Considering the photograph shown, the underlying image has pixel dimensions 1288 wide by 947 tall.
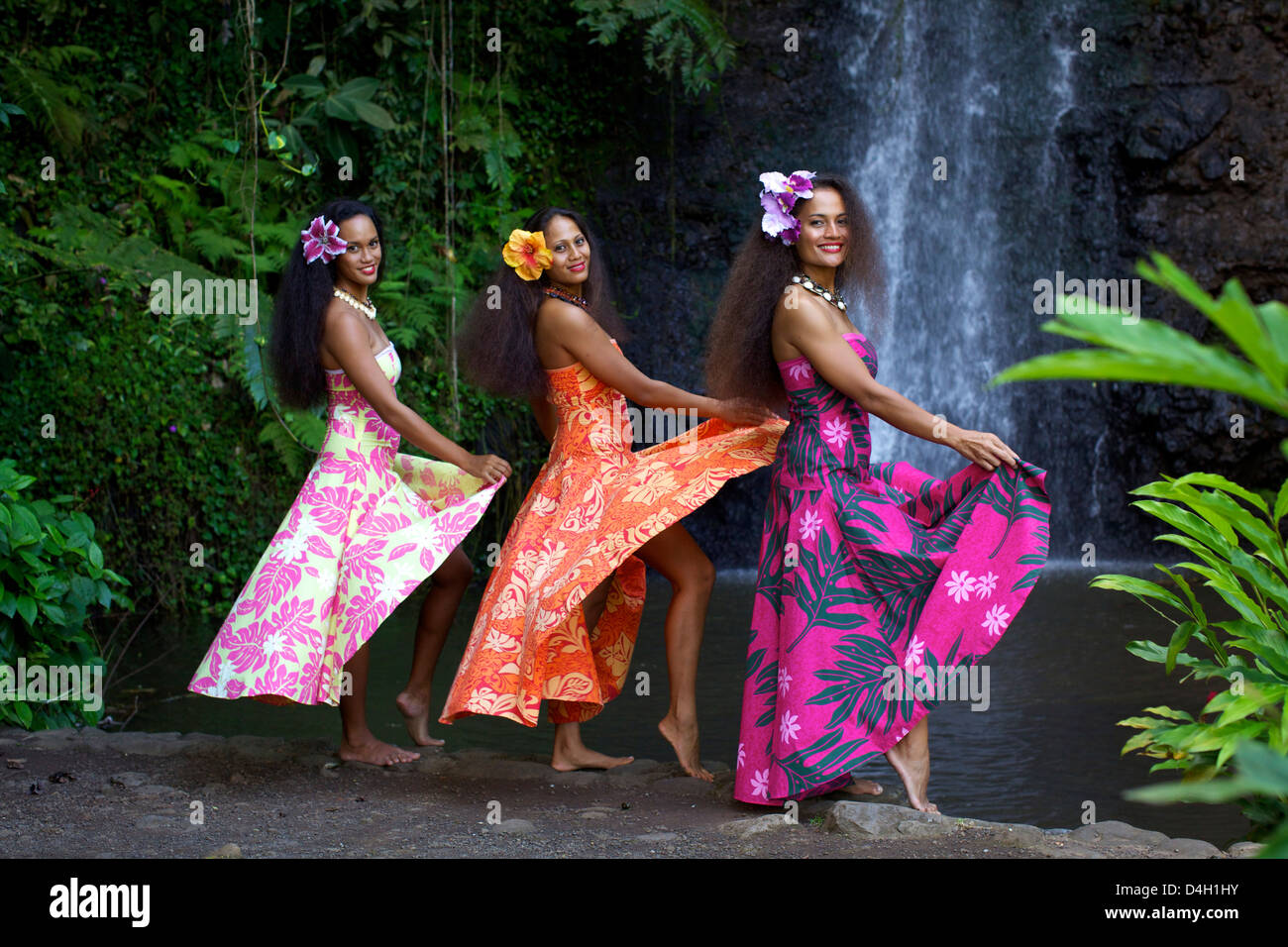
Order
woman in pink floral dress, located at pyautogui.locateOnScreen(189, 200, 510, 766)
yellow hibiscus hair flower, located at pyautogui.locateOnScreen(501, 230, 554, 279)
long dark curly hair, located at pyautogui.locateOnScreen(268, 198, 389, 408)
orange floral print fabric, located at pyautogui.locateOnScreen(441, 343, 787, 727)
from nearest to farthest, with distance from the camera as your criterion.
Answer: orange floral print fabric, located at pyautogui.locateOnScreen(441, 343, 787, 727) < woman in pink floral dress, located at pyautogui.locateOnScreen(189, 200, 510, 766) < yellow hibiscus hair flower, located at pyautogui.locateOnScreen(501, 230, 554, 279) < long dark curly hair, located at pyautogui.locateOnScreen(268, 198, 389, 408)

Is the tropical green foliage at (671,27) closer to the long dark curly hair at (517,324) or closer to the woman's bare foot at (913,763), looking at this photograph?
the long dark curly hair at (517,324)

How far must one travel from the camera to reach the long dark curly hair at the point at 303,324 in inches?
191

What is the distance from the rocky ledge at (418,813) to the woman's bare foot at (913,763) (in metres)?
0.18

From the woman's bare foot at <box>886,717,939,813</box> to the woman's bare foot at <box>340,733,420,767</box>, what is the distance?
1.88 metres

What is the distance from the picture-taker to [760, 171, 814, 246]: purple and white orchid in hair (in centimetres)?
424

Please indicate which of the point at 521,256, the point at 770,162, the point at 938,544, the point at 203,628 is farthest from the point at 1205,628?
the point at 770,162

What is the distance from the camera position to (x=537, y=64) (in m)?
11.2

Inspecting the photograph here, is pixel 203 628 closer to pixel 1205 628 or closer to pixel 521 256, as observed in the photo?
pixel 521 256

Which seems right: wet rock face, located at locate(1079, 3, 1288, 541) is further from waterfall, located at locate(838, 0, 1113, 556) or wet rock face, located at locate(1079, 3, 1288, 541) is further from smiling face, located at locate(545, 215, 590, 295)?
smiling face, located at locate(545, 215, 590, 295)

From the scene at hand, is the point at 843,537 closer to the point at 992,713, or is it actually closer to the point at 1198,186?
the point at 992,713

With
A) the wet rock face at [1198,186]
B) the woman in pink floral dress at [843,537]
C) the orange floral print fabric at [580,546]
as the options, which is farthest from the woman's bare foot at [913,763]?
the wet rock face at [1198,186]

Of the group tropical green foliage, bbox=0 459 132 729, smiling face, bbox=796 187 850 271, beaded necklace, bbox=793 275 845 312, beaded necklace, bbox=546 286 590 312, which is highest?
smiling face, bbox=796 187 850 271

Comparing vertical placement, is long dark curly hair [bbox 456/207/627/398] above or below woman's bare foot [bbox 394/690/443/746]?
above

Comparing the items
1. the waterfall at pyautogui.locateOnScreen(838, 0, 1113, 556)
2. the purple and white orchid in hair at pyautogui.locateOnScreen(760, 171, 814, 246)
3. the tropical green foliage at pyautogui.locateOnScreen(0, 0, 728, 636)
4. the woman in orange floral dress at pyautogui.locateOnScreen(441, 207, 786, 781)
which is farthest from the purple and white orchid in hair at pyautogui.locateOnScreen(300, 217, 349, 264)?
the waterfall at pyautogui.locateOnScreen(838, 0, 1113, 556)
